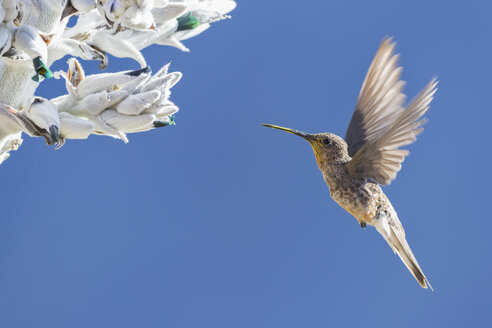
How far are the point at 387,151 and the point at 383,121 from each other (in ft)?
1.13

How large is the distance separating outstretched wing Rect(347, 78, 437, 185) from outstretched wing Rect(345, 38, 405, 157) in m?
0.19

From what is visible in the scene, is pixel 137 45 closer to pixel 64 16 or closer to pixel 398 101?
pixel 64 16

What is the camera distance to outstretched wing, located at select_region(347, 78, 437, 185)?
9.30ft

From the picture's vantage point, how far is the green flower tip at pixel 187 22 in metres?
2.28

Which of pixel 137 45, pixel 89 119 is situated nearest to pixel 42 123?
pixel 89 119

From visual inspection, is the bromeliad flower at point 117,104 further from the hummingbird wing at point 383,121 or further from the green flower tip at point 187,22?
the hummingbird wing at point 383,121

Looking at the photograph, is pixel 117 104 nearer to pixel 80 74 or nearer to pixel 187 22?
pixel 80 74

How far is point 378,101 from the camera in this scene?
11.2 feet

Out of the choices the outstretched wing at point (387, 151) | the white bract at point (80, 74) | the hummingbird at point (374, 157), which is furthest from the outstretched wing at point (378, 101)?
the white bract at point (80, 74)

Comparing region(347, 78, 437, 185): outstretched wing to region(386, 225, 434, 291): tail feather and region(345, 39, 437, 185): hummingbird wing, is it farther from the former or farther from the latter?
region(386, 225, 434, 291): tail feather

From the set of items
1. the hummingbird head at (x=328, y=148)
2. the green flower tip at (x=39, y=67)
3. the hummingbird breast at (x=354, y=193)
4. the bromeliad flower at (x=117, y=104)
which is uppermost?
the green flower tip at (x=39, y=67)

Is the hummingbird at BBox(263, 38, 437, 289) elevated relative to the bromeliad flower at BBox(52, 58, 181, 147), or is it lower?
lower

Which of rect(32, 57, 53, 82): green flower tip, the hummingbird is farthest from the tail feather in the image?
rect(32, 57, 53, 82): green flower tip

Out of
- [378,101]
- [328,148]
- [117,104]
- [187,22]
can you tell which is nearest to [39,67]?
[117,104]
